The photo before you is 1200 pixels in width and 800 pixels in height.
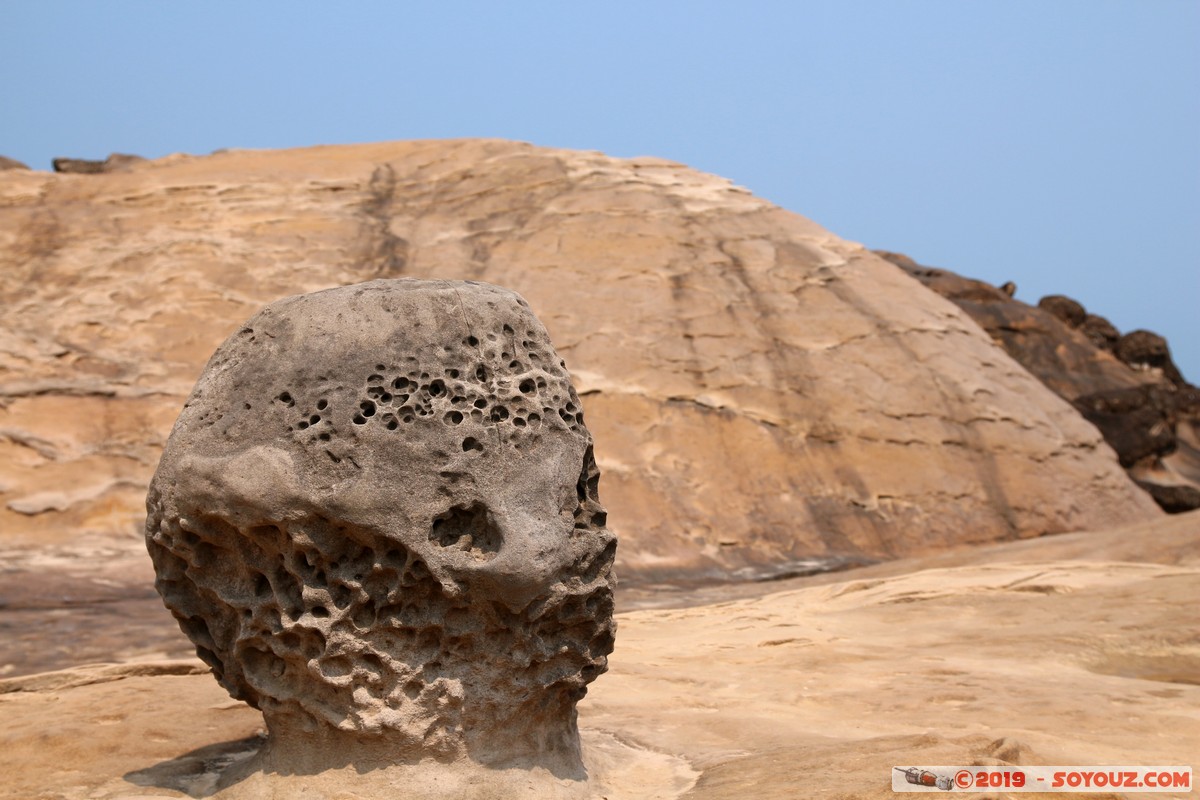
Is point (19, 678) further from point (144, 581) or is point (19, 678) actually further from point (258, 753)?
point (144, 581)

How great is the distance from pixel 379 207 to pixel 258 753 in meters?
8.24

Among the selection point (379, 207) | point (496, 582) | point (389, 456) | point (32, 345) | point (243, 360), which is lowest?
point (496, 582)

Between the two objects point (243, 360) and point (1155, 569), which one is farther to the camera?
point (1155, 569)

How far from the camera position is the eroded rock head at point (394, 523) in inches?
129

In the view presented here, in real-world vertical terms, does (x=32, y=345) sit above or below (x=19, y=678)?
above

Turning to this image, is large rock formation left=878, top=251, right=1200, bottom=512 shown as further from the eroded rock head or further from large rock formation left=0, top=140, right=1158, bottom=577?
the eroded rock head

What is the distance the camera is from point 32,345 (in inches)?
368

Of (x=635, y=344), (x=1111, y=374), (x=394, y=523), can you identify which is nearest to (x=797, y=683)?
(x=394, y=523)

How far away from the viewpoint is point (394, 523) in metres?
3.24

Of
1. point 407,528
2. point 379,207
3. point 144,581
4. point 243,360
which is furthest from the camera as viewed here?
point 379,207

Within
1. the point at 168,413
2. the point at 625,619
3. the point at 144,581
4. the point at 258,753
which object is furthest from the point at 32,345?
the point at 258,753

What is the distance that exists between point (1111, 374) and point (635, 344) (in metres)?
8.01

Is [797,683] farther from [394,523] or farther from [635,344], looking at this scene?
[635,344]

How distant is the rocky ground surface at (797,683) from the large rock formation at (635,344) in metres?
1.19
